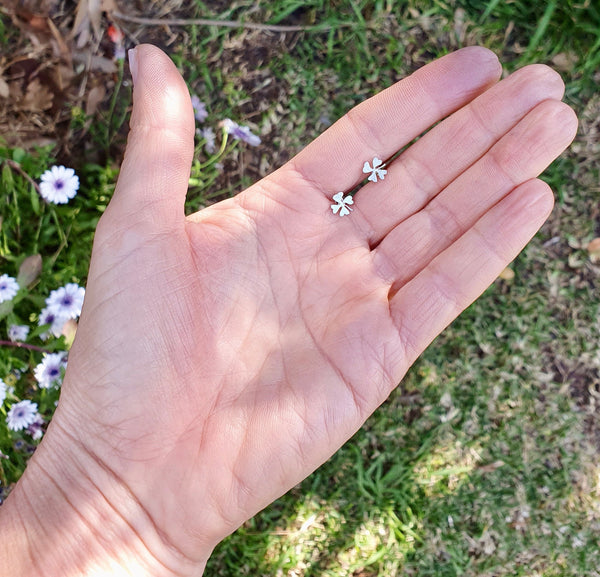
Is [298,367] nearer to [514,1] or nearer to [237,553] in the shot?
[237,553]

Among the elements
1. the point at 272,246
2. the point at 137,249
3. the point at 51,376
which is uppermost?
the point at 137,249

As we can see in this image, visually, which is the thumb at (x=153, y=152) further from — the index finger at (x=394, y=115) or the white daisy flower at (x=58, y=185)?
the white daisy flower at (x=58, y=185)

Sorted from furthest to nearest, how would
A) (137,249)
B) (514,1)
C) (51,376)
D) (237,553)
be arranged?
(514,1) → (237,553) → (51,376) → (137,249)

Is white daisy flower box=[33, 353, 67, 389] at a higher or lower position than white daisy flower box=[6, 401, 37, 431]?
higher

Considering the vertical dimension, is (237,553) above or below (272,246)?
below

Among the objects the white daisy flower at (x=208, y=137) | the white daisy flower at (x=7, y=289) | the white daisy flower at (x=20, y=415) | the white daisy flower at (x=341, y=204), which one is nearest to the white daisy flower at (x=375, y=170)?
the white daisy flower at (x=341, y=204)

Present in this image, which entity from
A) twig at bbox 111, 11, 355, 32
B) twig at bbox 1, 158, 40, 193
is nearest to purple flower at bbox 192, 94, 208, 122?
twig at bbox 111, 11, 355, 32

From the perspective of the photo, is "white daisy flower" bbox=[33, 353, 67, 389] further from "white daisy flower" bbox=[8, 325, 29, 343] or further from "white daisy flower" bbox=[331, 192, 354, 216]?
"white daisy flower" bbox=[331, 192, 354, 216]

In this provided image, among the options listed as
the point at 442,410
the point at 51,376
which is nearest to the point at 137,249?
the point at 51,376
